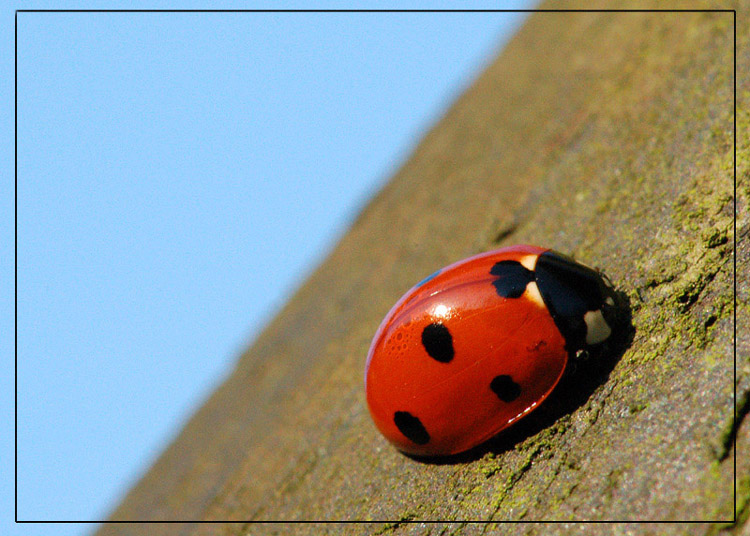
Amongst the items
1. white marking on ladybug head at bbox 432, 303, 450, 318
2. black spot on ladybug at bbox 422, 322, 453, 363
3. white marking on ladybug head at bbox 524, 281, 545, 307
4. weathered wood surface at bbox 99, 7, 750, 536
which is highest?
white marking on ladybug head at bbox 432, 303, 450, 318

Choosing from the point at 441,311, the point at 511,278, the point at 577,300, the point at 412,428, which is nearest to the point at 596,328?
the point at 577,300

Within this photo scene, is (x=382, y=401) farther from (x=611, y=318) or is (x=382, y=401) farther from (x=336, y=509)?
(x=611, y=318)

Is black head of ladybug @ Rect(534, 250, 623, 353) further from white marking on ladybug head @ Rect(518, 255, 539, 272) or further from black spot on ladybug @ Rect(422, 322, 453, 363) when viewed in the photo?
black spot on ladybug @ Rect(422, 322, 453, 363)

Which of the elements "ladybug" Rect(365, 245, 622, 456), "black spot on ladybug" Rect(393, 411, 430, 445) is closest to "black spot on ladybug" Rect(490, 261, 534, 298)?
"ladybug" Rect(365, 245, 622, 456)

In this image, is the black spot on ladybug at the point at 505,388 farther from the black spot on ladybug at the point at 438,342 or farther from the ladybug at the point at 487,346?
the black spot on ladybug at the point at 438,342

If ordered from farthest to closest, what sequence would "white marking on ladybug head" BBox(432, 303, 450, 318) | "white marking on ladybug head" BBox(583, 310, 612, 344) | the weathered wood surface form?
→ "white marking on ladybug head" BBox(432, 303, 450, 318) → "white marking on ladybug head" BBox(583, 310, 612, 344) → the weathered wood surface

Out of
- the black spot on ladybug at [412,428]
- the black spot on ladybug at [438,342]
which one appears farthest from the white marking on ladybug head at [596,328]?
the black spot on ladybug at [412,428]

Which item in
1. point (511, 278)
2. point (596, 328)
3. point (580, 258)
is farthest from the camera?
point (580, 258)

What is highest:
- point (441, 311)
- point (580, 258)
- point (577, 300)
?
point (441, 311)

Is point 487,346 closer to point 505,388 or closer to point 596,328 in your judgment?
point 505,388
